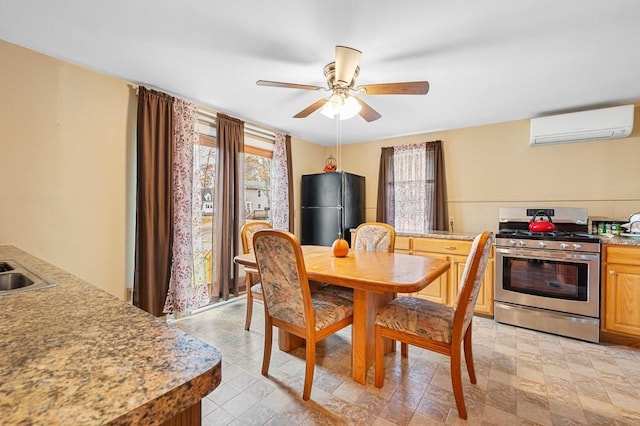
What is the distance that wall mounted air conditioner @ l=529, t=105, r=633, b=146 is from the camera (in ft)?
9.20

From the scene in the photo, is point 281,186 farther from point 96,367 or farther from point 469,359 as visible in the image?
point 96,367

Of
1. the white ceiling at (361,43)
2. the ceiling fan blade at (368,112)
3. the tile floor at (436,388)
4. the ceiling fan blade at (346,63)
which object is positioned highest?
the white ceiling at (361,43)

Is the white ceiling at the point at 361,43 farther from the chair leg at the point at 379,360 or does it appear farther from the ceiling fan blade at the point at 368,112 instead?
the chair leg at the point at 379,360

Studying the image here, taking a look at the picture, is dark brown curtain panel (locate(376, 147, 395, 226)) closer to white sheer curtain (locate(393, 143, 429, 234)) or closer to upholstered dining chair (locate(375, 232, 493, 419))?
white sheer curtain (locate(393, 143, 429, 234))

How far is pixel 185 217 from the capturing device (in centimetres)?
295

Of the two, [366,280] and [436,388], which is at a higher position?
[366,280]

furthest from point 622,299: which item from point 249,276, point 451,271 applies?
point 249,276

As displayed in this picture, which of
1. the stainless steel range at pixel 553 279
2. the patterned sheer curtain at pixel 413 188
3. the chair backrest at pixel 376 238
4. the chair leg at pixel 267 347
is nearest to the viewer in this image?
the chair leg at pixel 267 347

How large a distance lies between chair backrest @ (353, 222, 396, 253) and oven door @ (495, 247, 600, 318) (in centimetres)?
119

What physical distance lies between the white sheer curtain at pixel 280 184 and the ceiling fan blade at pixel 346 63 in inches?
87.5

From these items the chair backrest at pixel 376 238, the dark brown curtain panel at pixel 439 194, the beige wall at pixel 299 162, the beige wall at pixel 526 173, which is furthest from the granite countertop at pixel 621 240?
the beige wall at pixel 299 162

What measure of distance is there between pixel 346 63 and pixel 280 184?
249cm

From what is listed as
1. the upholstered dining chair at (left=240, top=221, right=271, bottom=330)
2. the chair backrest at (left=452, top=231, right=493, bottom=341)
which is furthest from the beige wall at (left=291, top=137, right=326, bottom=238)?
the chair backrest at (left=452, top=231, right=493, bottom=341)

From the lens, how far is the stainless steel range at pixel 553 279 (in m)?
2.57
